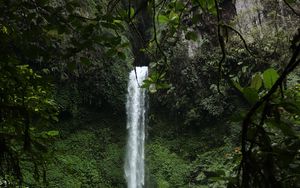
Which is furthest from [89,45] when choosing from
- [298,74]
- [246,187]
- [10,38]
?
[298,74]

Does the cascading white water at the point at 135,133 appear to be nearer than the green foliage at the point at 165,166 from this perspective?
No

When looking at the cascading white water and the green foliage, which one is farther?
the cascading white water

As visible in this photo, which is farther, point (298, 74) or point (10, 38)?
point (298, 74)

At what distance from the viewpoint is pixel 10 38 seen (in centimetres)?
198

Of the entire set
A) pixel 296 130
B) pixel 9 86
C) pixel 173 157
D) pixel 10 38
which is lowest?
pixel 173 157

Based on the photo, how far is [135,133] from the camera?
13320 mm

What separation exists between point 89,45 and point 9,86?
0.79 meters

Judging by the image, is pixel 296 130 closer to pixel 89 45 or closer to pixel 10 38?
pixel 89 45

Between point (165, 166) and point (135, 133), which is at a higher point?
point (135, 133)

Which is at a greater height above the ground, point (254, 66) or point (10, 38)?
point (254, 66)

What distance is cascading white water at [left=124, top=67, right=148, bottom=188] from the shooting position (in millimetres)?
12617

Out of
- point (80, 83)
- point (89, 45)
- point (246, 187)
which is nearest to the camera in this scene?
point (246, 187)

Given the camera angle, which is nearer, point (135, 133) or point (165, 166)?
point (165, 166)

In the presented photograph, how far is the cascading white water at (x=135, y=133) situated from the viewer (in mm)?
12617
